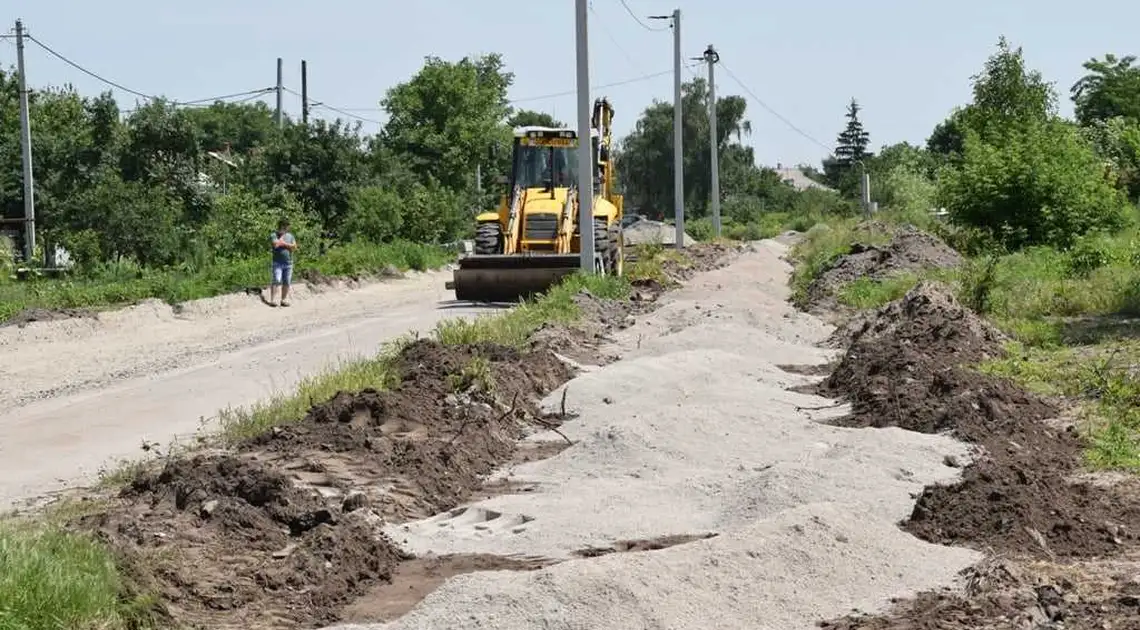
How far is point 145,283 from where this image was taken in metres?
26.0

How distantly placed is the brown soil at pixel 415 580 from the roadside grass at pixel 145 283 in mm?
15302

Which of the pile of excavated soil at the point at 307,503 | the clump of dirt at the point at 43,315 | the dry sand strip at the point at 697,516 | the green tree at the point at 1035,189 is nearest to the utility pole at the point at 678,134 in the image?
the green tree at the point at 1035,189

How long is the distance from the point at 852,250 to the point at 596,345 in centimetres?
1540

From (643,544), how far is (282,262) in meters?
19.9

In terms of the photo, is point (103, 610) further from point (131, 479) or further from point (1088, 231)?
point (1088, 231)

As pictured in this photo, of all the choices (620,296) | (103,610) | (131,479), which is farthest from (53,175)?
(103,610)

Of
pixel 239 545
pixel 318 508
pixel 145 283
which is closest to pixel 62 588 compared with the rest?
pixel 239 545

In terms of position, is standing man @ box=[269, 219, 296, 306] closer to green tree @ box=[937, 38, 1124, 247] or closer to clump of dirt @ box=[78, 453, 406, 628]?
green tree @ box=[937, 38, 1124, 247]

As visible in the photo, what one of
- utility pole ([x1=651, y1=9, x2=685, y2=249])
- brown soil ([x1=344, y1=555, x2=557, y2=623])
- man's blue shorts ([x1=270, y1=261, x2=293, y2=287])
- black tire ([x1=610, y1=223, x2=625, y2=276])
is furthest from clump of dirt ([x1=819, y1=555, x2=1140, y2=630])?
utility pole ([x1=651, y1=9, x2=685, y2=249])

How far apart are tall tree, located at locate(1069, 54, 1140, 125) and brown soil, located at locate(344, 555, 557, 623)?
53.1m

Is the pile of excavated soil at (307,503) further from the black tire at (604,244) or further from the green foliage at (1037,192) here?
the green foliage at (1037,192)

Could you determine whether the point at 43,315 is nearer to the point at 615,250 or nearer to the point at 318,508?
the point at 615,250

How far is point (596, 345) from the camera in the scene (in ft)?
63.4

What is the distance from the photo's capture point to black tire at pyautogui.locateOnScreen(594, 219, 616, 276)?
2829 cm
